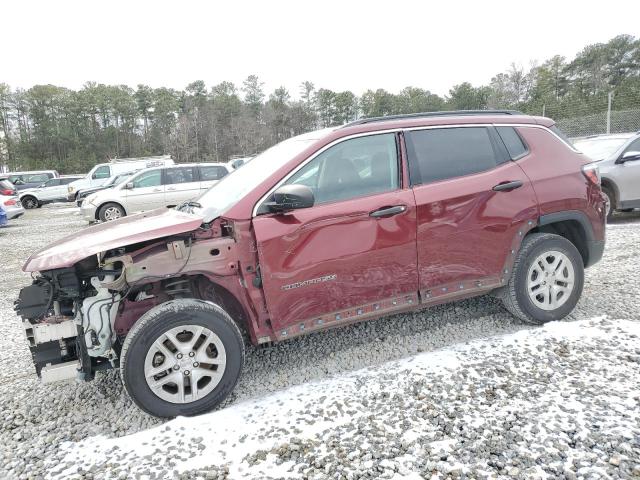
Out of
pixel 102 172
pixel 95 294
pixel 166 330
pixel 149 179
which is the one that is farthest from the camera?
pixel 102 172

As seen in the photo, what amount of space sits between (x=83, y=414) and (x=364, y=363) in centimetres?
204

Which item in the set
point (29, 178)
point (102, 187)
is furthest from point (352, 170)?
point (29, 178)

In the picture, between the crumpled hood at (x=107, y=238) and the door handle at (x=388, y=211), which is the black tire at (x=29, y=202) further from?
the door handle at (x=388, y=211)

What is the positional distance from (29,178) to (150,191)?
19429 millimetres

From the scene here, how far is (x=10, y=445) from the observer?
8.60ft

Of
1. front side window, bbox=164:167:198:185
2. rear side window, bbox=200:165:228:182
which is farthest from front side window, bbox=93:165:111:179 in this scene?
rear side window, bbox=200:165:228:182

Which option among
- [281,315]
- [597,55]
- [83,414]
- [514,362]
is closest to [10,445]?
[83,414]

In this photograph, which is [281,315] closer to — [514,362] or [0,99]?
[514,362]

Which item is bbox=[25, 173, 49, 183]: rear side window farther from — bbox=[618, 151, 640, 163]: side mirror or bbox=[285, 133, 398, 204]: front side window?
bbox=[618, 151, 640, 163]: side mirror

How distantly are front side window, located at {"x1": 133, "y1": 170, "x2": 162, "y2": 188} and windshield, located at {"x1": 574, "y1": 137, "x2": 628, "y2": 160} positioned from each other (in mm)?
11350

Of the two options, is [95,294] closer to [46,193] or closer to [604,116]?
[604,116]

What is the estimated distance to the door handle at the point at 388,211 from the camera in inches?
123

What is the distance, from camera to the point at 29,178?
27.4 m

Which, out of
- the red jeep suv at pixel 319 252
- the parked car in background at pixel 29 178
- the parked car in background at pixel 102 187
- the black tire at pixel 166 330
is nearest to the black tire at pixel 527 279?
the red jeep suv at pixel 319 252
